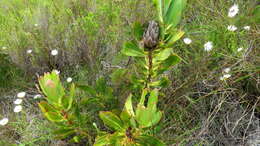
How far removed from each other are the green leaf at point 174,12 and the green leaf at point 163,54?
0.12 meters

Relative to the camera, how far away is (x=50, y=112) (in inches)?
48.1

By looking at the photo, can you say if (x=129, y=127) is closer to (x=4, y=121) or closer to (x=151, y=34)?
(x=151, y=34)

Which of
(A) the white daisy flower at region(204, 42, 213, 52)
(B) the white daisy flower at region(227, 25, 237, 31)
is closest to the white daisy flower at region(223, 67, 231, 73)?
(A) the white daisy flower at region(204, 42, 213, 52)

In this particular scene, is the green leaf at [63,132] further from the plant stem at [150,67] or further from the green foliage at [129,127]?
the plant stem at [150,67]

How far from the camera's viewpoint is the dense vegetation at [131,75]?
127 centimetres

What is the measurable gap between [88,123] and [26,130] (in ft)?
1.26

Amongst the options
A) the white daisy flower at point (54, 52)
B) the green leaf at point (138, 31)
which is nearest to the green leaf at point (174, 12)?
the green leaf at point (138, 31)

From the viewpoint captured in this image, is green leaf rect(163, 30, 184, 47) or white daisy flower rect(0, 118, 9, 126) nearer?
green leaf rect(163, 30, 184, 47)

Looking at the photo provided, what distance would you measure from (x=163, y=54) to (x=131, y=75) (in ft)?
0.88

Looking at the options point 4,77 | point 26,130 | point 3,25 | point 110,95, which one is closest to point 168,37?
point 110,95

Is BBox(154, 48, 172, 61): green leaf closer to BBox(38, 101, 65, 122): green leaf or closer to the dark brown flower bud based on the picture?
the dark brown flower bud

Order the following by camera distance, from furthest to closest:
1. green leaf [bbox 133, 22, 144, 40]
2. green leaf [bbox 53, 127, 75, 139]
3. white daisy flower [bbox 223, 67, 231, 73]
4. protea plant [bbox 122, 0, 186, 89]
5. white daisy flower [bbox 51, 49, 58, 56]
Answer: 1. white daisy flower [bbox 51, 49, 58, 56]
2. white daisy flower [bbox 223, 67, 231, 73]
3. green leaf [bbox 53, 127, 75, 139]
4. green leaf [bbox 133, 22, 144, 40]
5. protea plant [bbox 122, 0, 186, 89]

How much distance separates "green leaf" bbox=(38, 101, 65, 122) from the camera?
1.21 meters

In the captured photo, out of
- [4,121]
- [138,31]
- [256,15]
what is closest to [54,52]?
[4,121]
